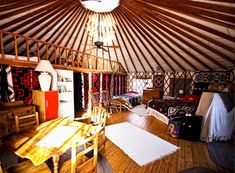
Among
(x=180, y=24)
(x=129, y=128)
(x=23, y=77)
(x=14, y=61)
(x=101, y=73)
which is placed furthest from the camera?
(x=101, y=73)

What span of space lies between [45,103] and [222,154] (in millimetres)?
3650

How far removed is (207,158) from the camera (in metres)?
2.56

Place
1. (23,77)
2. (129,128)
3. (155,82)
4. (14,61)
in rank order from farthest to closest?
(155,82), (129,128), (23,77), (14,61)

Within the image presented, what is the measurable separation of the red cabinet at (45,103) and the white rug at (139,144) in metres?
1.45

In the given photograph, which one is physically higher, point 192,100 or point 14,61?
point 14,61

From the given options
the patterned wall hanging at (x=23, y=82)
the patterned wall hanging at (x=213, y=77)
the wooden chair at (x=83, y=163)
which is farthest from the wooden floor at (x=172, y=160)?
the patterned wall hanging at (x=213, y=77)

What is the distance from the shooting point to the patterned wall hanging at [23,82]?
11.1ft

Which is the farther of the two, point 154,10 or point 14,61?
point 14,61

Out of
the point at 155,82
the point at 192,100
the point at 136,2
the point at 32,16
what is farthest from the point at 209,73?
the point at 32,16

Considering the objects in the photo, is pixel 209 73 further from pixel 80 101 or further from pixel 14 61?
pixel 14 61

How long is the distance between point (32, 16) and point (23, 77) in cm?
147

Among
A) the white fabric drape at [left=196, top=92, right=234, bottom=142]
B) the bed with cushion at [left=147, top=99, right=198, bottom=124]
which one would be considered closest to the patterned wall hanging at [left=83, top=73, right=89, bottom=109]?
the bed with cushion at [left=147, top=99, right=198, bottom=124]

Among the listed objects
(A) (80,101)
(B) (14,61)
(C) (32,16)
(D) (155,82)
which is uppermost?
(C) (32,16)

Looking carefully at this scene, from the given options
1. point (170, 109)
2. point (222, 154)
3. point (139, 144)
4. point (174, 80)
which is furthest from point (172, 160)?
point (174, 80)
